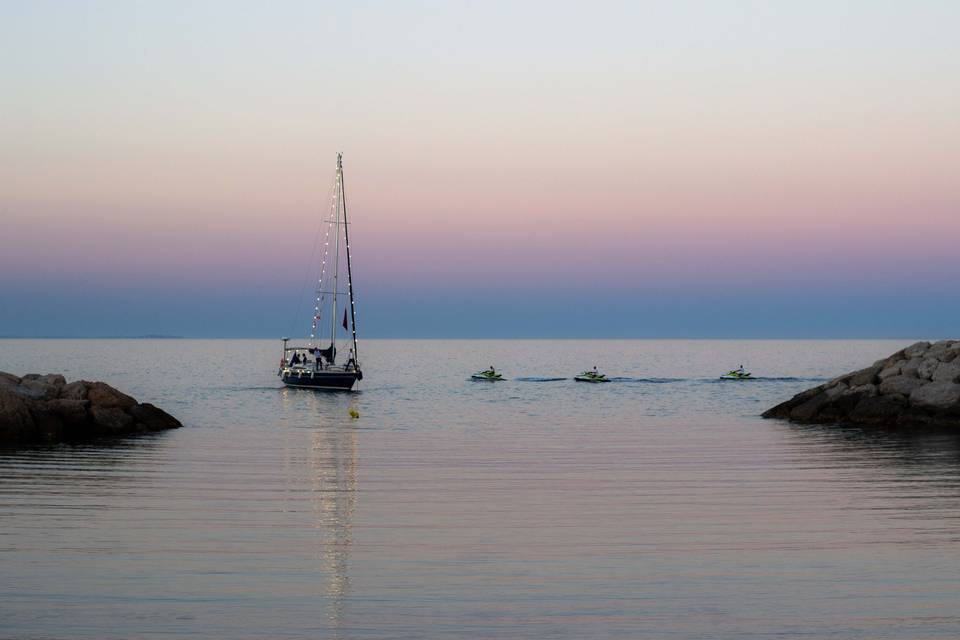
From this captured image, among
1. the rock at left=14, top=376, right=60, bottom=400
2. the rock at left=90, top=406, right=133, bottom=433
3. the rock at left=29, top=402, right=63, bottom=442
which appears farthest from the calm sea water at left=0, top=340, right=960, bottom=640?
the rock at left=14, top=376, right=60, bottom=400

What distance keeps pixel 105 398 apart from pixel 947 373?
32263 mm

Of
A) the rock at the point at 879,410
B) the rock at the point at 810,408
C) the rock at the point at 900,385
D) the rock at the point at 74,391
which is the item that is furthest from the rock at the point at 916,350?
the rock at the point at 74,391

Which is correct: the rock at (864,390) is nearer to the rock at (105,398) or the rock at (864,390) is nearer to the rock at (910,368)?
the rock at (910,368)

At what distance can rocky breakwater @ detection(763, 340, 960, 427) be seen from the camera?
39.6 meters

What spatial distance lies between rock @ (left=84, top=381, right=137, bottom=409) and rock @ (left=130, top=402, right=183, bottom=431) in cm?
44

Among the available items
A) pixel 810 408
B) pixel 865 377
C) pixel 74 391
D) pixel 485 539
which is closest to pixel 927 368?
pixel 865 377

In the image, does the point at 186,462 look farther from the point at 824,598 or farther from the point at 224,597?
the point at 824,598

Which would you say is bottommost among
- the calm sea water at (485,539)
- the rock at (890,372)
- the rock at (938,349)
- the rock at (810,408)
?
the calm sea water at (485,539)

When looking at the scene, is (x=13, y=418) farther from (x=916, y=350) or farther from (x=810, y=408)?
(x=916, y=350)

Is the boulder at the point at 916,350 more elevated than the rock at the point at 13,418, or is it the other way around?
the boulder at the point at 916,350

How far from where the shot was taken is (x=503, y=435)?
134ft

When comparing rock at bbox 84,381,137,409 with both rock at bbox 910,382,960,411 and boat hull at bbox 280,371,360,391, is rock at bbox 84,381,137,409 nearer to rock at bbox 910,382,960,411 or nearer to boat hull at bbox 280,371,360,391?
rock at bbox 910,382,960,411

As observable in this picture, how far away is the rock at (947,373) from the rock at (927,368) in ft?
0.98

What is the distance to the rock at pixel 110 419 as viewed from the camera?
3678cm
